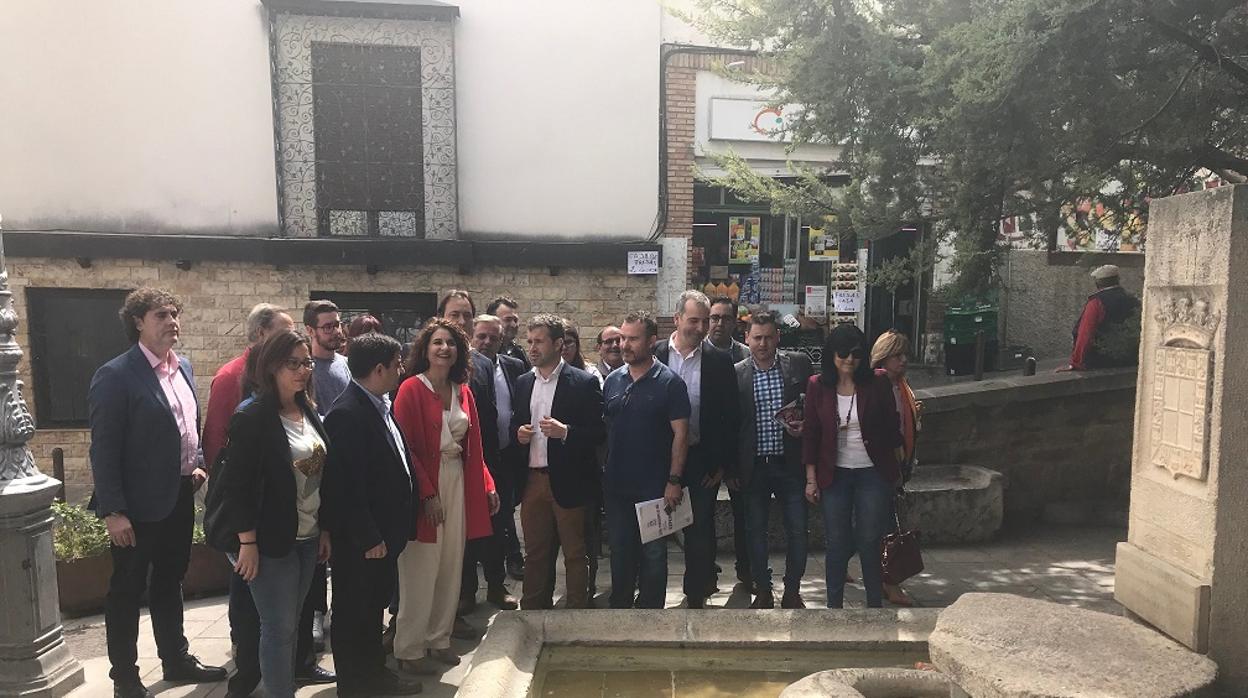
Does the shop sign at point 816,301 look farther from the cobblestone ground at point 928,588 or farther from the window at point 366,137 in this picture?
the window at point 366,137

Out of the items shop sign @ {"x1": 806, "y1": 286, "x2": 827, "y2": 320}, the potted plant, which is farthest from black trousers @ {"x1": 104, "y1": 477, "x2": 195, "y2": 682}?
shop sign @ {"x1": 806, "y1": 286, "x2": 827, "y2": 320}

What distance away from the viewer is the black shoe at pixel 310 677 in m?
3.96

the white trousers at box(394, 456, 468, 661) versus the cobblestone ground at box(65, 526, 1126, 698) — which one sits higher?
the white trousers at box(394, 456, 468, 661)

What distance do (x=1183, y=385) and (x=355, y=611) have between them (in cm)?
377

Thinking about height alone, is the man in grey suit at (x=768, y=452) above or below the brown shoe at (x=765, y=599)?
above

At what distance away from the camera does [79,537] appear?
4.94 meters

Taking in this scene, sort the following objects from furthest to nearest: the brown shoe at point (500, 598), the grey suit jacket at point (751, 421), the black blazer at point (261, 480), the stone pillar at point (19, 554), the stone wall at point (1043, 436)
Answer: the stone wall at point (1043, 436) → the brown shoe at point (500, 598) → the grey suit jacket at point (751, 421) → the stone pillar at point (19, 554) → the black blazer at point (261, 480)

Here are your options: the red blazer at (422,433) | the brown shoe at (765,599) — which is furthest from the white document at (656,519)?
the red blazer at (422,433)

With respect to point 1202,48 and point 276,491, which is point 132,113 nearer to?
point 276,491

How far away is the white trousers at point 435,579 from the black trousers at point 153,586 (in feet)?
3.61

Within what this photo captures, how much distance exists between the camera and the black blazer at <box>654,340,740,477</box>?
4.62 meters

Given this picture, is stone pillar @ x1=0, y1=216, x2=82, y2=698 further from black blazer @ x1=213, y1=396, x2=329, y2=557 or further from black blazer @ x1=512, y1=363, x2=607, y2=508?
black blazer @ x1=512, y1=363, x2=607, y2=508

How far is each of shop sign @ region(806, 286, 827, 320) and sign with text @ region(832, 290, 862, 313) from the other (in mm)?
159

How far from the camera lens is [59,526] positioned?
16.5 ft
